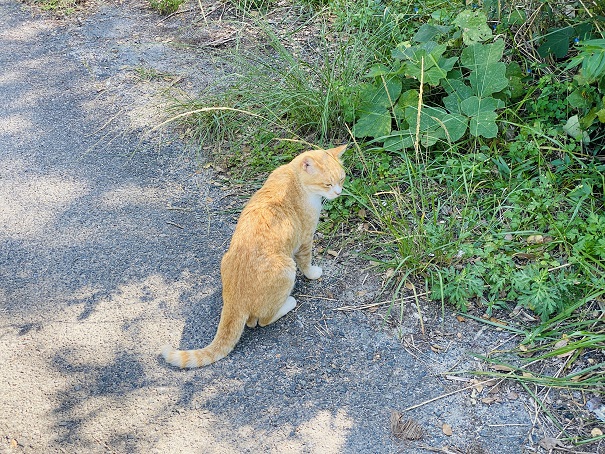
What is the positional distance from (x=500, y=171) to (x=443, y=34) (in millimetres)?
1166

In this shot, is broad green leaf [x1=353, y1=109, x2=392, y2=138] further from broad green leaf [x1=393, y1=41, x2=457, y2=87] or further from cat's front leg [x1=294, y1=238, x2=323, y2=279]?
cat's front leg [x1=294, y1=238, x2=323, y2=279]

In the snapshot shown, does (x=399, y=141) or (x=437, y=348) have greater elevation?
(x=399, y=141)

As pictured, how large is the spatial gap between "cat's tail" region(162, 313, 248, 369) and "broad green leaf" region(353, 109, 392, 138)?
69.0 inches

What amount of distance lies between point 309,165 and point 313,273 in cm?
67

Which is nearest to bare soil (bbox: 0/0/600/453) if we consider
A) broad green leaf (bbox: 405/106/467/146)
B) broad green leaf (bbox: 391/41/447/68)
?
broad green leaf (bbox: 405/106/467/146)

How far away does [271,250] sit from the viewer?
11.0 feet

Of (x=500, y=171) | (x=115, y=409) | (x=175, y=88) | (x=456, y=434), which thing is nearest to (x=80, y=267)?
(x=115, y=409)

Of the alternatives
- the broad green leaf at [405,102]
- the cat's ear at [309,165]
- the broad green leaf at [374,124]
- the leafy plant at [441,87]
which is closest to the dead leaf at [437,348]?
the cat's ear at [309,165]

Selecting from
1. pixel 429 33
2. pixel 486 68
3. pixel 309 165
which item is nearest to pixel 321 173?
pixel 309 165

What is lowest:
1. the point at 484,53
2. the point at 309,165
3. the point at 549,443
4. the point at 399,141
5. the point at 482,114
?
the point at 549,443

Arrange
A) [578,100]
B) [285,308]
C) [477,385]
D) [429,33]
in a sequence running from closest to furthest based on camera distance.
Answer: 1. [477,385]
2. [285,308]
3. [578,100]
4. [429,33]

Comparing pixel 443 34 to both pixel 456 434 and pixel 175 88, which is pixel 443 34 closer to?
pixel 175 88

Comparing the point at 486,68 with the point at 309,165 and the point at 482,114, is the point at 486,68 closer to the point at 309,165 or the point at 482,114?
the point at 482,114

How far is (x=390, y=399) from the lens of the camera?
3102 mm
